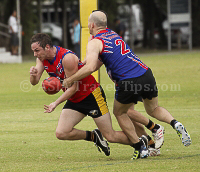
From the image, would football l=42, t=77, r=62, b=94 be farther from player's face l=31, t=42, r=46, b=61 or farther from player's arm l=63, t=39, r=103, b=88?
player's face l=31, t=42, r=46, b=61

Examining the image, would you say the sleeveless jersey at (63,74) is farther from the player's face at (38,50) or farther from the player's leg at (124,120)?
the player's leg at (124,120)

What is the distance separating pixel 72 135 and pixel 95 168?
3.15 feet

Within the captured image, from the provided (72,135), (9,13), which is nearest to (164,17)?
(9,13)

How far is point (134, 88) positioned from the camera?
243 inches

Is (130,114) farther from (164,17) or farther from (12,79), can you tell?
(164,17)

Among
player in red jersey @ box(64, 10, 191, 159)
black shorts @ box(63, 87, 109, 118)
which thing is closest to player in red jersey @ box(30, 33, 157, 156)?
black shorts @ box(63, 87, 109, 118)

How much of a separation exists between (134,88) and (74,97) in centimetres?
94

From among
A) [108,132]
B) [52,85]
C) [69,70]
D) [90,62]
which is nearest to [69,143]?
[108,132]

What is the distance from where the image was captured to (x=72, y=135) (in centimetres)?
670

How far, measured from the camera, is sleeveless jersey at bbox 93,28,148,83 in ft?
A: 20.3

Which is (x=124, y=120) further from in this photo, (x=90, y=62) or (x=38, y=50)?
(x=38, y=50)

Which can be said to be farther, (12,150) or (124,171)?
(12,150)

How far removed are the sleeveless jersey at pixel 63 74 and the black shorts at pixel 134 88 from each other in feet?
1.87

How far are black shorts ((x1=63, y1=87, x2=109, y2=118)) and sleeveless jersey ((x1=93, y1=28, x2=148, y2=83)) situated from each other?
53cm
